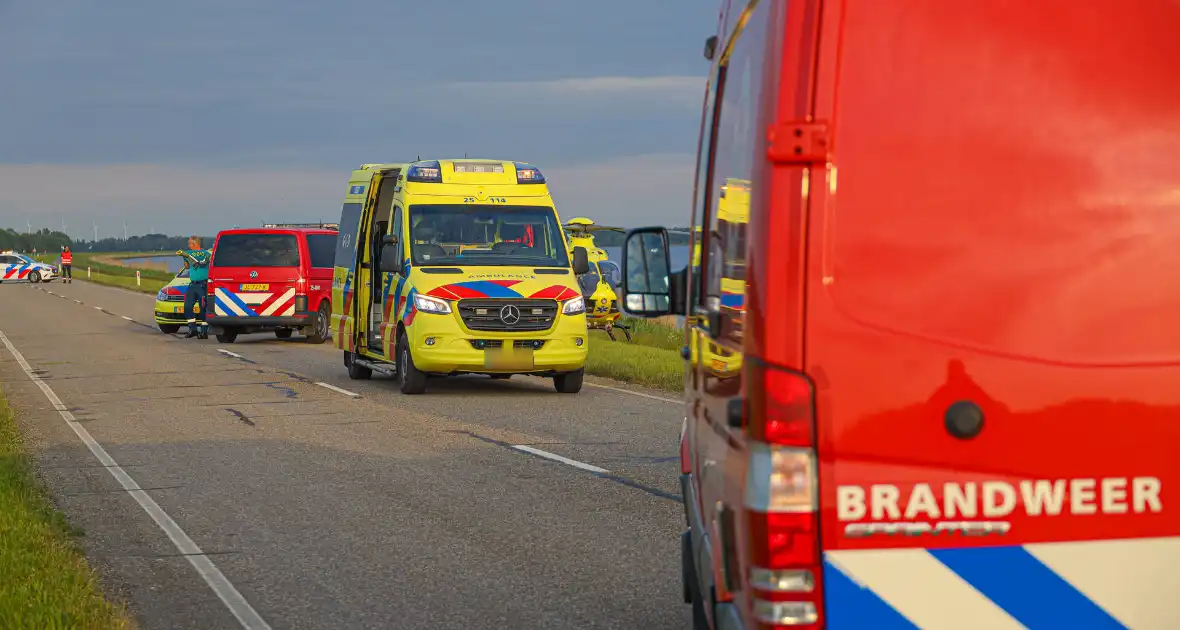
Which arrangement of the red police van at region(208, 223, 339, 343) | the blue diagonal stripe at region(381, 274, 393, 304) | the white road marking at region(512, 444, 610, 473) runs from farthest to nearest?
the red police van at region(208, 223, 339, 343) → the blue diagonal stripe at region(381, 274, 393, 304) → the white road marking at region(512, 444, 610, 473)

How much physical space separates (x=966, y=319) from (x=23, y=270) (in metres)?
87.1

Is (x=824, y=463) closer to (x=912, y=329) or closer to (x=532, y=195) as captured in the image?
(x=912, y=329)

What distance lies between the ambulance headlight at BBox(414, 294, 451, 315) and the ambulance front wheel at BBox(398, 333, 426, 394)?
0.57 metres

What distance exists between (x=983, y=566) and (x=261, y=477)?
28.4ft

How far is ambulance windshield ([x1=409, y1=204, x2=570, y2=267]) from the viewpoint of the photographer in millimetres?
18547

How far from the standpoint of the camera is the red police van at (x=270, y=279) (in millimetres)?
30016

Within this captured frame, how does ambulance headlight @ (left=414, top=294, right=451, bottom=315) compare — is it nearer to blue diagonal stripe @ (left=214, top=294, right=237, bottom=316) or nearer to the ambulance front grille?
the ambulance front grille

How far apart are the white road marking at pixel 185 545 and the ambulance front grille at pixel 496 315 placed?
4.36m

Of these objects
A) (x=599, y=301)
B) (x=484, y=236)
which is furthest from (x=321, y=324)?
(x=484, y=236)

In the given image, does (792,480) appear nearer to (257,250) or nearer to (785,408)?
(785,408)

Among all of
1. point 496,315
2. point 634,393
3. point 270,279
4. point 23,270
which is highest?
point 496,315

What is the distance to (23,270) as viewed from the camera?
280ft

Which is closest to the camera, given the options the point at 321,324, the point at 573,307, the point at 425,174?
the point at 573,307

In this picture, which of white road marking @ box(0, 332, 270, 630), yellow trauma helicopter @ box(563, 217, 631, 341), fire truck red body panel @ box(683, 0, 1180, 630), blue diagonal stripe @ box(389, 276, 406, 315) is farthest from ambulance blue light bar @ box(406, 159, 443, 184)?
fire truck red body panel @ box(683, 0, 1180, 630)
